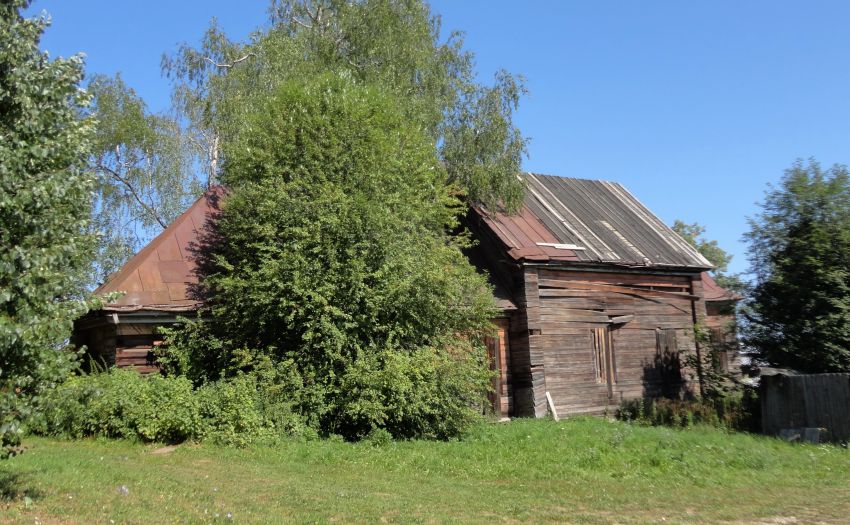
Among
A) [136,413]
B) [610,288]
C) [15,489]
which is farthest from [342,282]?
[610,288]

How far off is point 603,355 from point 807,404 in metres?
6.31

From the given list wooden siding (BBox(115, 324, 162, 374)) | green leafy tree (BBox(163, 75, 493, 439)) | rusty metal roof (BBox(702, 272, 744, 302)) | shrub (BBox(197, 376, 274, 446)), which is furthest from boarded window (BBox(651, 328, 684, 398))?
wooden siding (BBox(115, 324, 162, 374))

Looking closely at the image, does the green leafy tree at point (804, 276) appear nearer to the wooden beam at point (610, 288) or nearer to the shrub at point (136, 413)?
the wooden beam at point (610, 288)

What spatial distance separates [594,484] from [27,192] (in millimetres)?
8531

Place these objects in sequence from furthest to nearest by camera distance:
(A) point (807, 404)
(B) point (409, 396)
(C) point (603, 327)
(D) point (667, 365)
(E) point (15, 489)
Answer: (D) point (667, 365)
(C) point (603, 327)
(A) point (807, 404)
(B) point (409, 396)
(E) point (15, 489)

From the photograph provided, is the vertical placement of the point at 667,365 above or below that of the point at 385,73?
below

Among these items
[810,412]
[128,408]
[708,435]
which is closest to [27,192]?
[128,408]

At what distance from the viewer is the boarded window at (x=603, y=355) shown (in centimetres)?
2150

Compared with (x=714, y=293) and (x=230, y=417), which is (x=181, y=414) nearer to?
(x=230, y=417)

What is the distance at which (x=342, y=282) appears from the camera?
48.9ft

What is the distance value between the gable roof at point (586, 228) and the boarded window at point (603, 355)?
6.92ft

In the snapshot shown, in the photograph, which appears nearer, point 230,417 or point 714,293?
point 230,417

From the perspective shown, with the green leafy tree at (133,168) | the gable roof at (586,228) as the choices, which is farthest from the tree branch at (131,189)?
the gable roof at (586,228)

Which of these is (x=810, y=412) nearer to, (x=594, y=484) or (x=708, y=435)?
(x=708, y=435)
